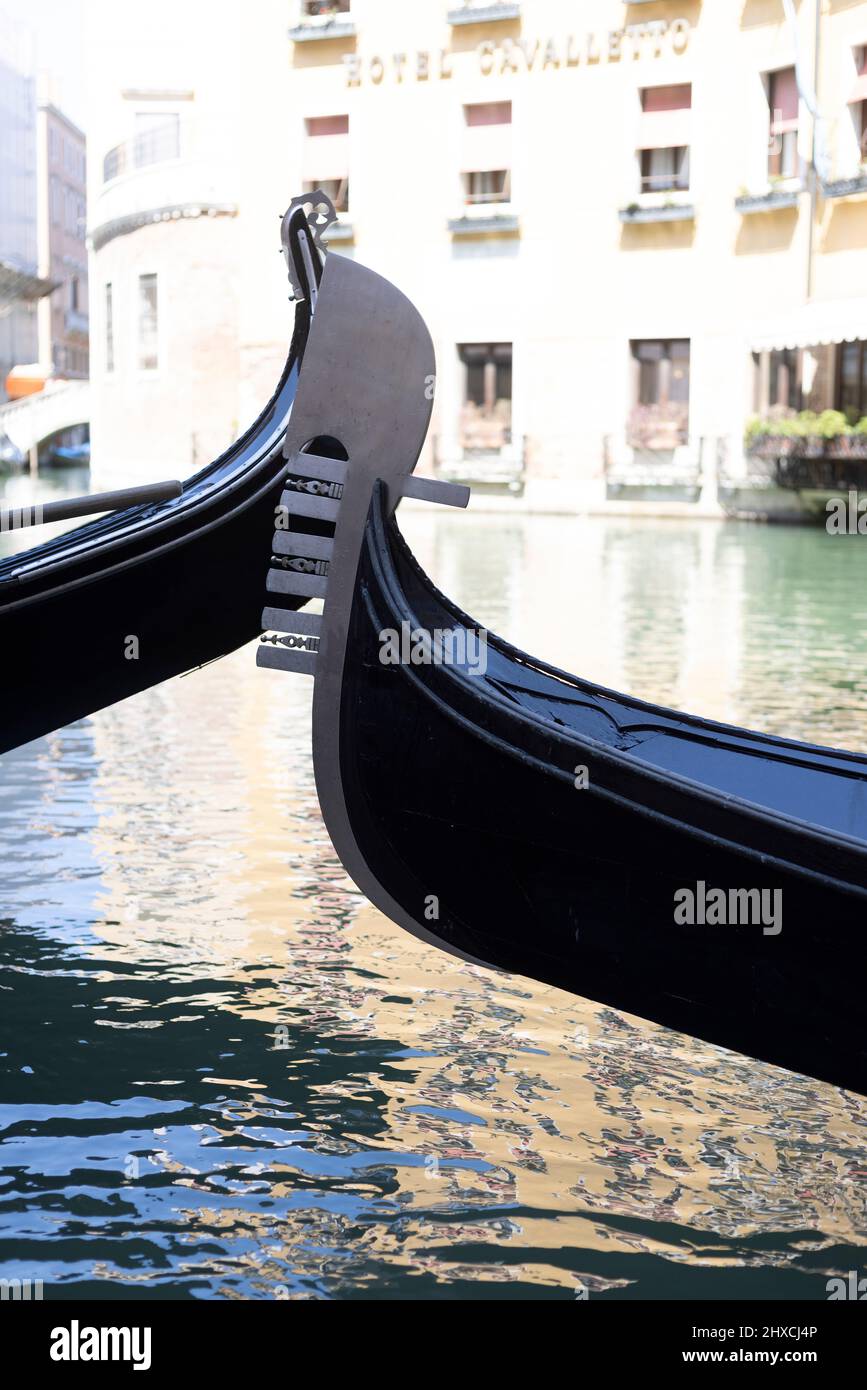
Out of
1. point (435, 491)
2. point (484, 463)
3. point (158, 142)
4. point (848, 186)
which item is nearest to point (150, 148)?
point (158, 142)

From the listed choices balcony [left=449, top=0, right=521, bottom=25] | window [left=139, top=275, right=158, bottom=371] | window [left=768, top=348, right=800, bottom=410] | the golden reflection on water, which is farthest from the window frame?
the golden reflection on water

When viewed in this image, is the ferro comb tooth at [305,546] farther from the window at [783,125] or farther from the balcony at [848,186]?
the window at [783,125]

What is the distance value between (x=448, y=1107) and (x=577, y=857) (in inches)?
24.0

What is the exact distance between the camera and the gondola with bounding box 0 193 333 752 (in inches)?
139

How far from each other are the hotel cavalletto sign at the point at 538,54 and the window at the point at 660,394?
312 cm

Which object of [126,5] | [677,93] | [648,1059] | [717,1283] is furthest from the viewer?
[126,5]

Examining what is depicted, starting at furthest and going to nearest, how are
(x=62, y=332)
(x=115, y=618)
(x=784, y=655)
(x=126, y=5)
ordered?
(x=62, y=332), (x=126, y=5), (x=784, y=655), (x=115, y=618)

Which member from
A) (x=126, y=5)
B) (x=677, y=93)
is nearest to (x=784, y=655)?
(x=677, y=93)

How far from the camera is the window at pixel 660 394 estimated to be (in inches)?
773

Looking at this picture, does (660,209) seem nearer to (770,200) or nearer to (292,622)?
(770,200)

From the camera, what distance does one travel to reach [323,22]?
68.7 feet

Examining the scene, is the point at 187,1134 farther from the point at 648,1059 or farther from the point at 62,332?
the point at 62,332

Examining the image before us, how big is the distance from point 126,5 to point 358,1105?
2500cm

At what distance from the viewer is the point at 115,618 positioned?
363 cm
